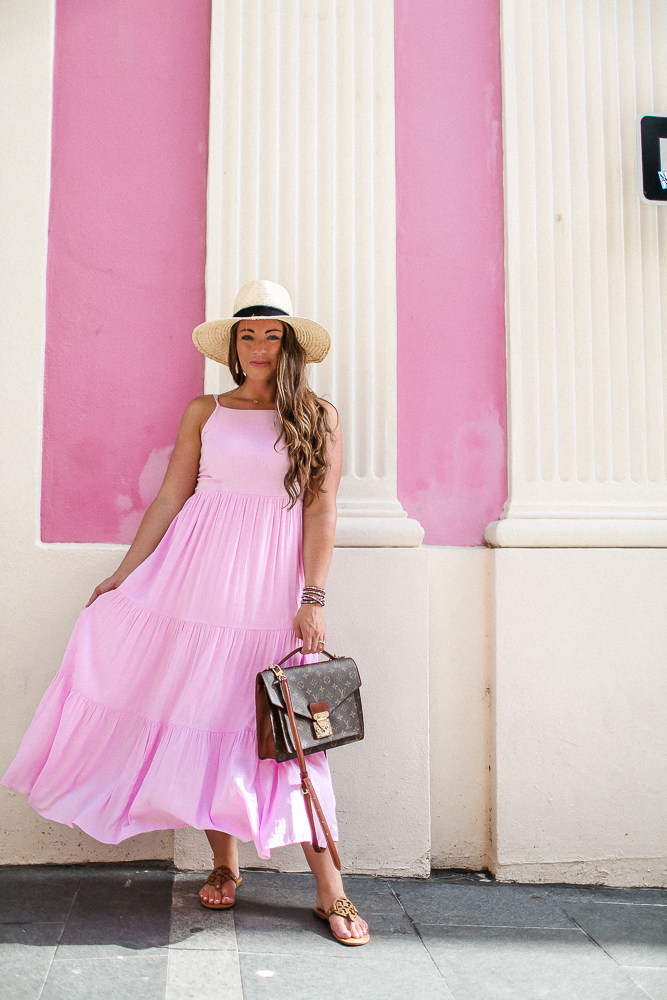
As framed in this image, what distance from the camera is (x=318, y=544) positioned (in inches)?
110

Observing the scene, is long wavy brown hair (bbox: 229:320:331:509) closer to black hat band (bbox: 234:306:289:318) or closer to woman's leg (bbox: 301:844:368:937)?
black hat band (bbox: 234:306:289:318)

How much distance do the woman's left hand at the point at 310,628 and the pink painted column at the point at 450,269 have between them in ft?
2.98

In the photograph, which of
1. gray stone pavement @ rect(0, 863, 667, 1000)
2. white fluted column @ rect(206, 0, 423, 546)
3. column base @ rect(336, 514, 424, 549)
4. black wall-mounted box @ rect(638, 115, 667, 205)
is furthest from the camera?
black wall-mounted box @ rect(638, 115, 667, 205)

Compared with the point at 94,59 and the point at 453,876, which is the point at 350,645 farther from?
Answer: the point at 94,59

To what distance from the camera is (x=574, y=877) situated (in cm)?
318

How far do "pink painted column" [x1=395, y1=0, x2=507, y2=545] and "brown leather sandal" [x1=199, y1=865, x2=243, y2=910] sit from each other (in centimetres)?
155

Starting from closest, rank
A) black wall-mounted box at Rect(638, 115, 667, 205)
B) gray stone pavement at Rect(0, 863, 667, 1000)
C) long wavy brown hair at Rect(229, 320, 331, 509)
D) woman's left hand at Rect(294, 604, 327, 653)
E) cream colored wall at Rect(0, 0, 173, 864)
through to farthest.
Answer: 1. gray stone pavement at Rect(0, 863, 667, 1000)
2. woman's left hand at Rect(294, 604, 327, 653)
3. long wavy brown hair at Rect(229, 320, 331, 509)
4. cream colored wall at Rect(0, 0, 173, 864)
5. black wall-mounted box at Rect(638, 115, 667, 205)

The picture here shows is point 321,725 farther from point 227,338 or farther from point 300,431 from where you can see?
point 227,338

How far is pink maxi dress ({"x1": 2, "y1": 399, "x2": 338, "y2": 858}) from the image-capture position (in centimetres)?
253

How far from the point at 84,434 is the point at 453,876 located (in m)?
2.41

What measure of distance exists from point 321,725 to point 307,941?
2.22 feet

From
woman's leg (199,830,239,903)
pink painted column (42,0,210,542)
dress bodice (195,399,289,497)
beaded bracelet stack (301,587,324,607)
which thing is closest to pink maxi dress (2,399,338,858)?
dress bodice (195,399,289,497)

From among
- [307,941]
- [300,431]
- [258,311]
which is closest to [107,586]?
[300,431]

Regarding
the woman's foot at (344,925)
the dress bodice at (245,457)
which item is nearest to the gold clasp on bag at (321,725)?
the woman's foot at (344,925)
